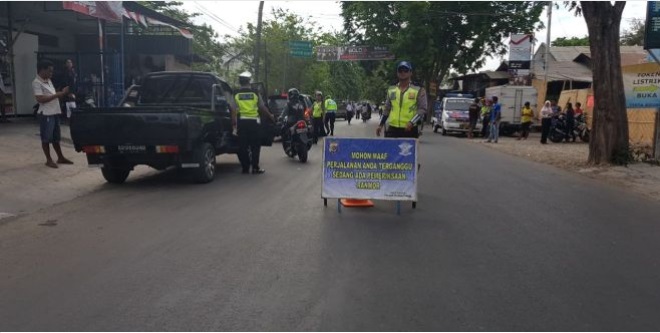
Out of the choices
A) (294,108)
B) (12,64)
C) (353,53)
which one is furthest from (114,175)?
(353,53)

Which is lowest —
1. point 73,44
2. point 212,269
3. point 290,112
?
point 212,269

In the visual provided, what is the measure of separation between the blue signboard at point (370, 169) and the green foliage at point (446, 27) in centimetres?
3054

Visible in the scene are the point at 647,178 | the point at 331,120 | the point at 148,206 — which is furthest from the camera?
the point at 331,120

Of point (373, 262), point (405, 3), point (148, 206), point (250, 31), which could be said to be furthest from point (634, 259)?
point (250, 31)

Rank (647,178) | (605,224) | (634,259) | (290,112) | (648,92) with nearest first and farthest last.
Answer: (634,259) → (605,224) → (647,178) → (290,112) → (648,92)

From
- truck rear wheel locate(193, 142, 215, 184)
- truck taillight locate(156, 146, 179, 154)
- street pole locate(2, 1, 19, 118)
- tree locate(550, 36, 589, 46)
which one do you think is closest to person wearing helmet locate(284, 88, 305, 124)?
truck rear wheel locate(193, 142, 215, 184)

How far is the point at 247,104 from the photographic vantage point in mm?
10930

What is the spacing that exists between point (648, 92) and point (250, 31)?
126 ft

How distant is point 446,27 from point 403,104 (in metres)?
32.0

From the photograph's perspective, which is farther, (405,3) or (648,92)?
(405,3)

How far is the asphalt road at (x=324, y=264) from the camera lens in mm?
3902

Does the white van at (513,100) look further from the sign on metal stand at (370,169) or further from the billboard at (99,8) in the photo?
the sign on metal stand at (370,169)

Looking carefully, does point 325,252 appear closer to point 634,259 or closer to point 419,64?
point 634,259

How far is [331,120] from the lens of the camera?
2269cm
